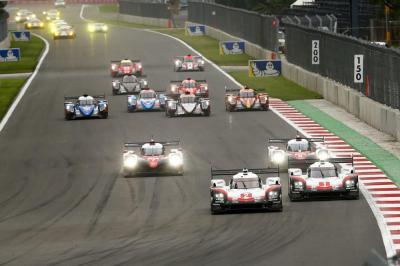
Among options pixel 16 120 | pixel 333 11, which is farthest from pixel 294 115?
pixel 333 11

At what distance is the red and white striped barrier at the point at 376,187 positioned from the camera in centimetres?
3609

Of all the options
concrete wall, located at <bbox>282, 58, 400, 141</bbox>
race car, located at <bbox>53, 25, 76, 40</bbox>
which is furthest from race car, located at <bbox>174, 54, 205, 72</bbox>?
race car, located at <bbox>53, 25, 76, 40</bbox>

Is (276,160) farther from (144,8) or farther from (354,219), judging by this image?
(144,8)

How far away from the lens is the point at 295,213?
3922cm

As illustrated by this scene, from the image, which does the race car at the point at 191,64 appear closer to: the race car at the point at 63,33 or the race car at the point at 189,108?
the race car at the point at 189,108

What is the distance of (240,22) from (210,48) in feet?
14.4

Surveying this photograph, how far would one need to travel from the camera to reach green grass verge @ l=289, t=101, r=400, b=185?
157ft

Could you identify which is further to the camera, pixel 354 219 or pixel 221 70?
pixel 221 70

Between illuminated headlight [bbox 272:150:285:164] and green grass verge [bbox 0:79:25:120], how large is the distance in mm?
27569

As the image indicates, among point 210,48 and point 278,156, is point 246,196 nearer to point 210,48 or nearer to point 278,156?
point 278,156

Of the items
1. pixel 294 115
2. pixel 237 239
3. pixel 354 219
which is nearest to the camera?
pixel 237 239

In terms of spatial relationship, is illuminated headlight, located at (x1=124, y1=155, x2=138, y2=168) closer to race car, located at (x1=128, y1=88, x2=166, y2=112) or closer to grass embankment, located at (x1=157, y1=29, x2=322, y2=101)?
grass embankment, located at (x1=157, y1=29, x2=322, y2=101)

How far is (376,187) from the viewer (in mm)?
43719

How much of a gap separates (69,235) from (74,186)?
9.38 metres
